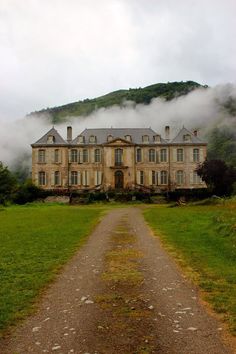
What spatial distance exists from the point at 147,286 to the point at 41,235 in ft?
31.7

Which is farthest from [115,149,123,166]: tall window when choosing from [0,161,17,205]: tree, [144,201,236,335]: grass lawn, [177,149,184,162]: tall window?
[144,201,236,335]: grass lawn

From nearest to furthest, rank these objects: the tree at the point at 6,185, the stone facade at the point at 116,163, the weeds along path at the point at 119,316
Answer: the weeds along path at the point at 119,316
the tree at the point at 6,185
the stone facade at the point at 116,163

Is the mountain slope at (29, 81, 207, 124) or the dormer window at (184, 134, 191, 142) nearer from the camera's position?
the dormer window at (184, 134, 191, 142)

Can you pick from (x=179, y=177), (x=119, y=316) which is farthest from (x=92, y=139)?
(x=119, y=316)

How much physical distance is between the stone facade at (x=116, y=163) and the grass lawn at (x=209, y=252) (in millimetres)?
37420

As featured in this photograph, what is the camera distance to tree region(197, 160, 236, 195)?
4781 centimetres

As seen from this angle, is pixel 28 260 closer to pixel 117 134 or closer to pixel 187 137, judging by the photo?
pixel 117 134

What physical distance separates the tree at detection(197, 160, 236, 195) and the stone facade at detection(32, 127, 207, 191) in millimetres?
11083

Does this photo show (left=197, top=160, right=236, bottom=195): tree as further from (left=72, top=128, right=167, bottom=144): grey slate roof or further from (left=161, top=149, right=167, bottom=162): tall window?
(left=72, top=128, right=167, bottom=144): grey slate roof

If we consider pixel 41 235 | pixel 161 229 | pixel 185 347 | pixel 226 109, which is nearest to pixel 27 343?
pixel 185 347

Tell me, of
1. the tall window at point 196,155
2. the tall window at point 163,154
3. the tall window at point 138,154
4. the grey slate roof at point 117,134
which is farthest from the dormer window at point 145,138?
the tall window at point 196,155

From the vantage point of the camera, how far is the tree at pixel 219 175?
47812 mm

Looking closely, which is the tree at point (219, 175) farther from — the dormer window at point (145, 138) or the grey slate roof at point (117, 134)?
the grey slate roof at point (117, 134)

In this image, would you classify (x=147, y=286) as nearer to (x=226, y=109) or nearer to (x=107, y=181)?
(x=107, y=181)
